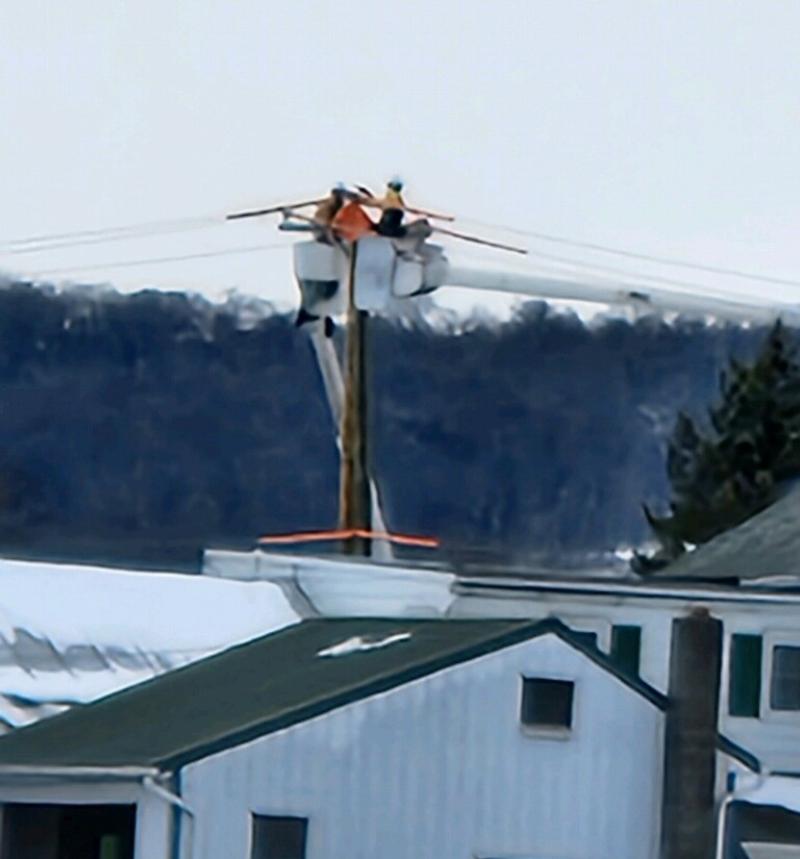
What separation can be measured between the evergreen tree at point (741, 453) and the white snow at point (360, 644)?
4210 cm

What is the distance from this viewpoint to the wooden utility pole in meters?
45.8

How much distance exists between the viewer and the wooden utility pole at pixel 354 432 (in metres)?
45.8

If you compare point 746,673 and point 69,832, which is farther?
point 746,673

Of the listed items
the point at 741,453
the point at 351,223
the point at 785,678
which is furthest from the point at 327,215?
the point at 741,453

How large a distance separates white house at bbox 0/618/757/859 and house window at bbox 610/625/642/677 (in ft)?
23.8

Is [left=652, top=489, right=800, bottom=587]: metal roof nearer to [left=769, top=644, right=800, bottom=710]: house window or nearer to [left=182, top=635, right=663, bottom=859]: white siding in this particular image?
[left=769, top=644, right=800, bottom=710]: house window

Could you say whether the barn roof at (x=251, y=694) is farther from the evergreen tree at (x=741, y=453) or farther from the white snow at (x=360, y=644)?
the evergreen tree at (x=741, y=453)

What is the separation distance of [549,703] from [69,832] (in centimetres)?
513

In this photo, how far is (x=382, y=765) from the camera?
34.3m

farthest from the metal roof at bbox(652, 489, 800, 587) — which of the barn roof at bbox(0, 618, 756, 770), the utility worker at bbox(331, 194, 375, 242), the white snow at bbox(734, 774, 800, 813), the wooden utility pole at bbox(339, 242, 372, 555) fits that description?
the barn roof at bbox(0, 618, 756, 770)

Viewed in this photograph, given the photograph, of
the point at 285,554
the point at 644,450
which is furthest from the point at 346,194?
the point at 644,450

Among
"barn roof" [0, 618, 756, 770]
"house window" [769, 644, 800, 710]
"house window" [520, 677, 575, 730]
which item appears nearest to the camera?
"barn roof" [0, 618, 756, 770]

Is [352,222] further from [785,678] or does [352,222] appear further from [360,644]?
[360,644]

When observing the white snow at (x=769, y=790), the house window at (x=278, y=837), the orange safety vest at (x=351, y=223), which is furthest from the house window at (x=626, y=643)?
the house window at (x=278, y=837)
